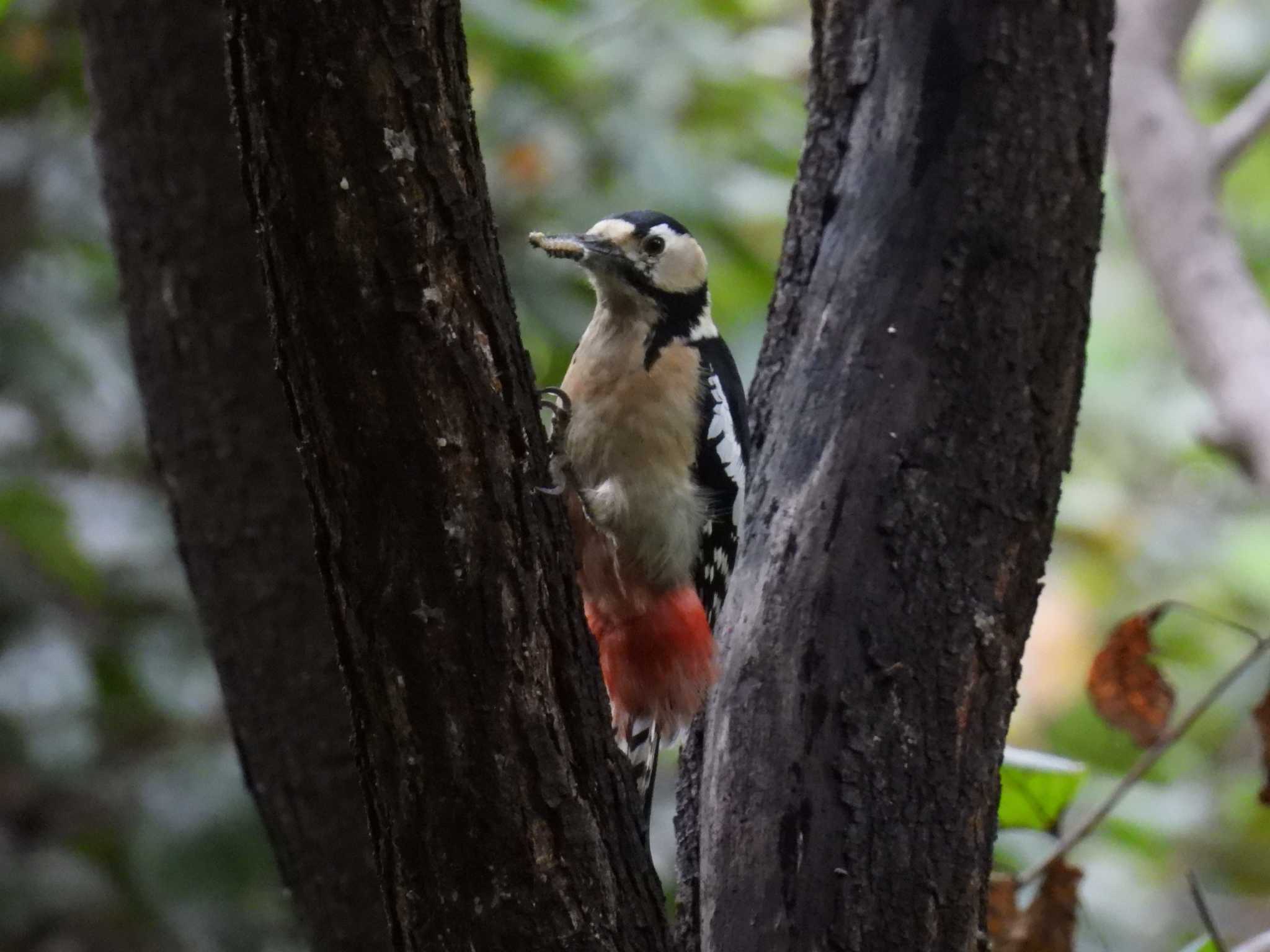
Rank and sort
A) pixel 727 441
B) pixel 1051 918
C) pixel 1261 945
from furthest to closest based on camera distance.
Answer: pixel 727 441
pixel 1051 918
pixel 1261 945

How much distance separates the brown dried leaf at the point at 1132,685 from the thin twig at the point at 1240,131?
1.26 metres

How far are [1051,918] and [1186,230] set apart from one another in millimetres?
1498

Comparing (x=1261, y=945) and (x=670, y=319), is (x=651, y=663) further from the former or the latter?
(x=1261, y=945)

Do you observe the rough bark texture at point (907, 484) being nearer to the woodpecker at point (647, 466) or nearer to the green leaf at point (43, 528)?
the woodpecker at point (647, 466)

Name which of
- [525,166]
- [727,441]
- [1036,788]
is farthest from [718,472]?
[525,166]

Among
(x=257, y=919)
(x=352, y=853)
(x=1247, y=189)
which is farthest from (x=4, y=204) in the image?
(x=1247, y=189)

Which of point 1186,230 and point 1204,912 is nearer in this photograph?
point 1204,912

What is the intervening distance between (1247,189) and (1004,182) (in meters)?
4.80

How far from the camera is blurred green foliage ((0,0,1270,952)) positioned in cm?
319

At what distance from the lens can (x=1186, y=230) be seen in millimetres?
3102

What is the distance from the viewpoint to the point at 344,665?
1.50m

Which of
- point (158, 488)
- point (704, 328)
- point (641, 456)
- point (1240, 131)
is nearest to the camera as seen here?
point (641, 456)

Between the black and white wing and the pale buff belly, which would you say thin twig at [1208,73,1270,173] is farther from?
the pale buff belly

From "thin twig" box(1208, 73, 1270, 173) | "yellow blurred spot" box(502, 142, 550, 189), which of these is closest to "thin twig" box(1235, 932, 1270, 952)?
"thin twig" box(1208, 73, 1270, 173)
